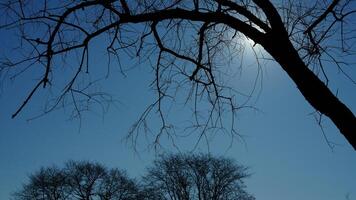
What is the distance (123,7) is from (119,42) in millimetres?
660

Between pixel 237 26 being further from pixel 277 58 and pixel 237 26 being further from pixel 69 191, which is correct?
pixel 69 191

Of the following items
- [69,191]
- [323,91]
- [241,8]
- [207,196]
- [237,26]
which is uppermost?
[69,191]

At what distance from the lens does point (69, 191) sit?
131 ft

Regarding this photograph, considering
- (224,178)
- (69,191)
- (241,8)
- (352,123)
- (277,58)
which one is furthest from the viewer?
(69,191)

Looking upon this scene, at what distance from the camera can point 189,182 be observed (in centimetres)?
3519

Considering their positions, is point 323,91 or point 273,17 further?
point 273,17

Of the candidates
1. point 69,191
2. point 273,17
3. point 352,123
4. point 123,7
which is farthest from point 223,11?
point 69,191

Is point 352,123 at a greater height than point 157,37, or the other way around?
point 157,37

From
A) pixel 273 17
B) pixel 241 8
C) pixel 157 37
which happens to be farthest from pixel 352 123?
pixel 157 37

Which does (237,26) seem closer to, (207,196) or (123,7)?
(123,7)

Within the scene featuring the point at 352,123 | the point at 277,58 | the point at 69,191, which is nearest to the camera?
the point at 352,123

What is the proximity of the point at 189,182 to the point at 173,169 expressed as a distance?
4.94 ft

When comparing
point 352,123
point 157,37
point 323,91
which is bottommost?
point 352,123

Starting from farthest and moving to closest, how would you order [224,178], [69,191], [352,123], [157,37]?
[69,191]
[224,178]
[157,37]
[352,123]
